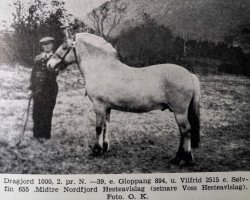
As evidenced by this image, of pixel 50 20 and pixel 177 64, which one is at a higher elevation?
pixel 50 20

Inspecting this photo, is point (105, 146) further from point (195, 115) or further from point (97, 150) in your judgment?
point (195, 115)

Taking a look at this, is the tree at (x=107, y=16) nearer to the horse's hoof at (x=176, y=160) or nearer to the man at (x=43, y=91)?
the man at (x=43, y=91)

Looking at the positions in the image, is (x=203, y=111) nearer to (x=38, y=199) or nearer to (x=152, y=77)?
(x=152, y=77)

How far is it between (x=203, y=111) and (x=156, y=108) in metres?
0.18

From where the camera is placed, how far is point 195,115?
1.47 meters

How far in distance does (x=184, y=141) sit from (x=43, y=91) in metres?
0.52

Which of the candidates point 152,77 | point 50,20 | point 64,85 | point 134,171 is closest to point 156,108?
point 152,77

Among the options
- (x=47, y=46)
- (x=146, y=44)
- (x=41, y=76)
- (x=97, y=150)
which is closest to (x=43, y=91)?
(x=41, y=76)

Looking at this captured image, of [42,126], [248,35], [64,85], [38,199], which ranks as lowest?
[38,199]

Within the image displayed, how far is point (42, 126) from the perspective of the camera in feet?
4.99

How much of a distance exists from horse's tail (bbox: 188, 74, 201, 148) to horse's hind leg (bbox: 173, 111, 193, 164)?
0.03 meters

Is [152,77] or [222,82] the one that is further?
[222,82]

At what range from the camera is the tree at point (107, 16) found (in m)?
1.52

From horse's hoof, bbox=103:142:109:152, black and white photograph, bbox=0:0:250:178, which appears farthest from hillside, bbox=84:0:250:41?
horse's hoof, bbox=103:142:109:152
